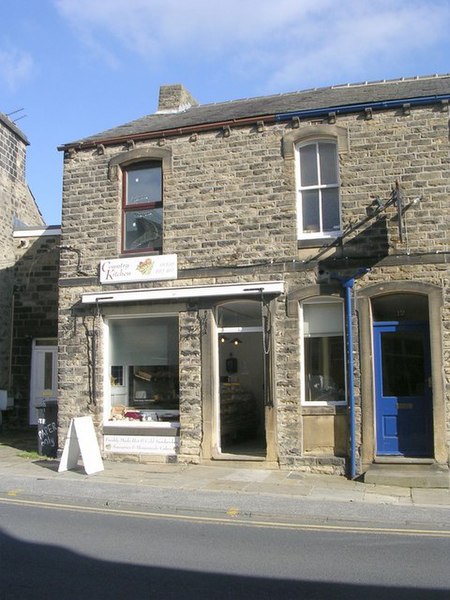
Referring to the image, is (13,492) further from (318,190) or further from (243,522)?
(318,190)

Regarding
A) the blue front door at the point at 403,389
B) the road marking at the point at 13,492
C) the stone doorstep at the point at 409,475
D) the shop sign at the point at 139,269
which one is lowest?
the road marking at the point at 13,492

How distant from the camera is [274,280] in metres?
11.6

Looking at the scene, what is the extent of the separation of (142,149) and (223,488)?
7.14 meters

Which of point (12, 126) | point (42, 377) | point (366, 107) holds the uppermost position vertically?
point (12, 126)

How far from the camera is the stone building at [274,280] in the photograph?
10945mm

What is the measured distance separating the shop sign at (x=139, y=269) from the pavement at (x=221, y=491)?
12.2ft

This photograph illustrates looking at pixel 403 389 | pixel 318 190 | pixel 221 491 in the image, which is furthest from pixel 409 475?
pixel 318 190

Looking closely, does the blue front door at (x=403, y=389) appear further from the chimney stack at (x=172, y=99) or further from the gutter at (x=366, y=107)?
the chimney stack at (x=172, y=99)

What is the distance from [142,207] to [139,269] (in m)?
1.40

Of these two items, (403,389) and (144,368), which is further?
(144,368)

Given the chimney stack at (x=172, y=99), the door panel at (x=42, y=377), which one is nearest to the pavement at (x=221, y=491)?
the door panel at (x=42, y=377)

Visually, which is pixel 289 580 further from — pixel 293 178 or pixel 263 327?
pixel 293 178

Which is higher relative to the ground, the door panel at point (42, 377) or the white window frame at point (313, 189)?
the white window frame at point (313, 189)

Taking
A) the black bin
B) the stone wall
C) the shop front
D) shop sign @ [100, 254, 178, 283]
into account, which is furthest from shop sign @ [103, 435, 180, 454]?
the stone wall
